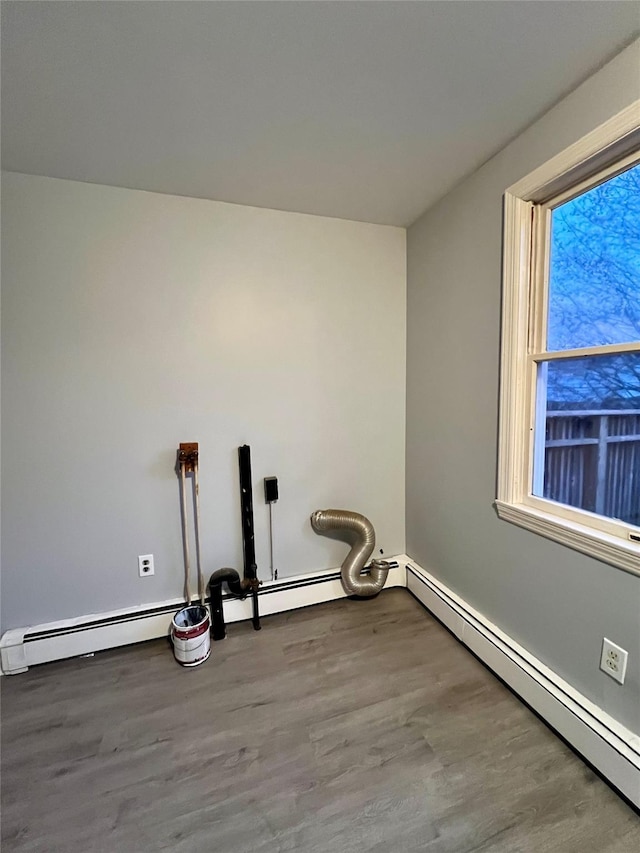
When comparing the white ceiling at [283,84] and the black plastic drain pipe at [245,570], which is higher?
the white ceiling at [283,84]

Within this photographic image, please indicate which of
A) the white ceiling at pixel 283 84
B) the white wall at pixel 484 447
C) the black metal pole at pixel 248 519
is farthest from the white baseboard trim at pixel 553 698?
the white ceiling at pixel 283 84

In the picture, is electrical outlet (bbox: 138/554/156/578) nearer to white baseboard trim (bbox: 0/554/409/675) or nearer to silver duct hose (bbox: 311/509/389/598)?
white baseboard trim (bbox: 0/554/409/675)

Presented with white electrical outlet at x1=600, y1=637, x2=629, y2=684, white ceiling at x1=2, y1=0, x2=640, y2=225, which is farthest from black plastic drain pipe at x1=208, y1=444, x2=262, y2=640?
white electrical outlet at x1=600, y1=637, x2=629, y2=684

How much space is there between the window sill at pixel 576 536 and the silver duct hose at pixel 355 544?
0.82 meters

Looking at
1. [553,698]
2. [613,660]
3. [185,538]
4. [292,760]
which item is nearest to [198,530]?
[185,538]

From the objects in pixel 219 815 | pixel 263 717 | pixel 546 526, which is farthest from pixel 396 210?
pixel 219 815

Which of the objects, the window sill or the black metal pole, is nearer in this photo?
the window sill

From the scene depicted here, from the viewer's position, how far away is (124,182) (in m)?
1.83

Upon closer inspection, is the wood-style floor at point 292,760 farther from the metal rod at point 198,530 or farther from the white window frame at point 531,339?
the white window frame at point 531,339

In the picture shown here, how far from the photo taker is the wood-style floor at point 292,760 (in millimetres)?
1129

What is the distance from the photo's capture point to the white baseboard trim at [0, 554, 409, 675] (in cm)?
182

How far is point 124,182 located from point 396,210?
58.0 inches

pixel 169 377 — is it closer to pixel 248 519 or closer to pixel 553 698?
pixel 248 519

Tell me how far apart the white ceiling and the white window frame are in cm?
26
